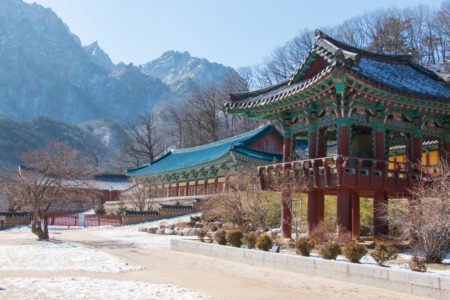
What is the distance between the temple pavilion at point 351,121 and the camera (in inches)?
640

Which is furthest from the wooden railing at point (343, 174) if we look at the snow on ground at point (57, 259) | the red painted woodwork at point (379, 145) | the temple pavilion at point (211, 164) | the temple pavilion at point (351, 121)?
the temple pavilion at point (211, 164)

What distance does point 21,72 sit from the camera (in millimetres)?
151750

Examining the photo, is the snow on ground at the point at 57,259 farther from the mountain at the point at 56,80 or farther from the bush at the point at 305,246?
the mountain at the point at 56,80

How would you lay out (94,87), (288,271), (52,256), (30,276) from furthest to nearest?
(94,87), (52,256), (288,271), (30,276)

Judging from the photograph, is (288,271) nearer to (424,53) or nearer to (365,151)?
(365,151)

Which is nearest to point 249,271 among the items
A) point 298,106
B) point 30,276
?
point 30,276

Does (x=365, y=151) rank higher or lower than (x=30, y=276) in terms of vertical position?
higher

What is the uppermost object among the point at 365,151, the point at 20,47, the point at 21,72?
the point at 20,47

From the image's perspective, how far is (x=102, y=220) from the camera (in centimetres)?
3678

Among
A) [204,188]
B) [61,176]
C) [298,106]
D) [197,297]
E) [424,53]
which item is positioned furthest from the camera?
[424,53]

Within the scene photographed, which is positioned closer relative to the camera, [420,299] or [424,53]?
[420,299]

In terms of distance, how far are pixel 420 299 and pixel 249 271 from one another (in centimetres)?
499

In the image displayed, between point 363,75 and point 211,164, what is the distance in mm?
24962

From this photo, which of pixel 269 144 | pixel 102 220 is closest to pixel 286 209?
pixel 102 220
